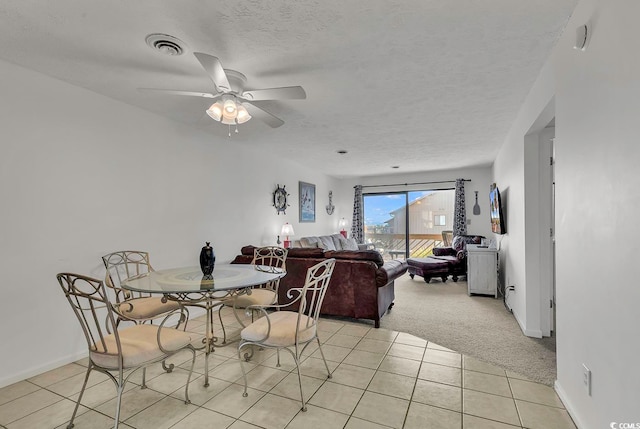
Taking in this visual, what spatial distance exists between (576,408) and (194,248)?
3889 millimetres

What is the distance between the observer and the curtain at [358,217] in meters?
8.51

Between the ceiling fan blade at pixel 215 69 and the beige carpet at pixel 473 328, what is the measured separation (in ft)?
9.87

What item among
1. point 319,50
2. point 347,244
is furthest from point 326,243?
point 319,50

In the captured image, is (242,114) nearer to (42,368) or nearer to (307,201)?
(42,368)

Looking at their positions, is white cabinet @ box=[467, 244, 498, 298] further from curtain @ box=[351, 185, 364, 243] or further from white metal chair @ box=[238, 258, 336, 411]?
curtain @ box=[351, 185, 364, 243]

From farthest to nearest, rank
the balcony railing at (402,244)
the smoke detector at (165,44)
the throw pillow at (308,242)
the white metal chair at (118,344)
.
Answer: the balcony railing at (402,244)
the throw pillow at (308,242)
the smoke detector at (165,44)
the white metal chair at (118,344)

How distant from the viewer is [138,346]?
1.87 meters

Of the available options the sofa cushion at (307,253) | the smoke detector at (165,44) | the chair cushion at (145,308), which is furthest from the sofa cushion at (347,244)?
the smoke detector at (165,44)

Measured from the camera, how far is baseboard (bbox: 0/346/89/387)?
7.74 ft

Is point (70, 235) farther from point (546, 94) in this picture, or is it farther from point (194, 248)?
point (546, 94)

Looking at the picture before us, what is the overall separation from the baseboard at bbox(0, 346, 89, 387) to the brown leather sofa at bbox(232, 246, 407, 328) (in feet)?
7.24

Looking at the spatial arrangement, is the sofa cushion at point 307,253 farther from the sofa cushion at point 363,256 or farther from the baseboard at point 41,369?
the baseboard at point 41,369

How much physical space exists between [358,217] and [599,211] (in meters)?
7.04

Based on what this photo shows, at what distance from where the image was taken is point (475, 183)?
7281mm
